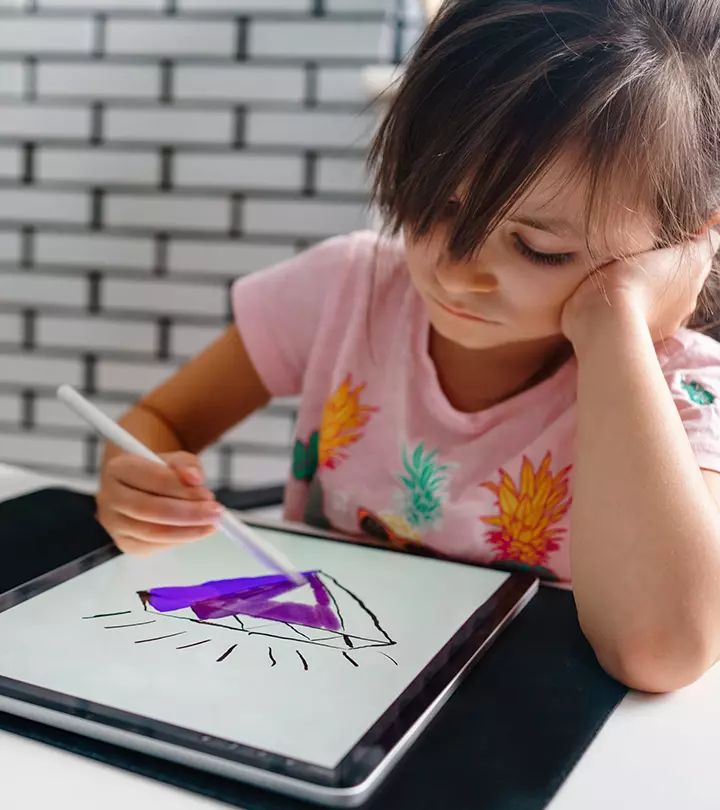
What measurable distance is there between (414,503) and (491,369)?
14cm

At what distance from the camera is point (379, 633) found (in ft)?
1.66

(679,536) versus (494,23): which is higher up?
(494,23)

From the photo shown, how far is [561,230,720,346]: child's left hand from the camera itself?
61 cm

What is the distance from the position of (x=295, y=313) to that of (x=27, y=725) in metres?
0.52

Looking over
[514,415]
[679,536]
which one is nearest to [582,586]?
[679,536]

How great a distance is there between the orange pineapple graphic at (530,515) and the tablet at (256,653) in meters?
0.12

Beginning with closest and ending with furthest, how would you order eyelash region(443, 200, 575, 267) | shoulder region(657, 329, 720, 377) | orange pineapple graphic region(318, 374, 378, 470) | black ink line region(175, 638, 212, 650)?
black ink line region(175, 638, 212, 650), eyelash region(443, 200, 575, 267), shoulder region(657, 329, 720, 377), orange pineapple graphic region(318, 374, 378, 470)

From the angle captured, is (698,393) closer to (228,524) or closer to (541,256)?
(541,256)

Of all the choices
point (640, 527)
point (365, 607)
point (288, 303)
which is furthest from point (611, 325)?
point (288, 303)

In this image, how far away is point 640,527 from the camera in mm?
531

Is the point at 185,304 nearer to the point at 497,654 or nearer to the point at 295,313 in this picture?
the point at 295,313

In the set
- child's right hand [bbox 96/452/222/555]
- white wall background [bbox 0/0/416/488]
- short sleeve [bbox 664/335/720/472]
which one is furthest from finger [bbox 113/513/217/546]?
white wall background [bbox 0/0/416/488]

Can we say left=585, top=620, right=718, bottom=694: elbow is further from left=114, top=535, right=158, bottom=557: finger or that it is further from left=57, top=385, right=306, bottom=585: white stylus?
left=114, top=535, right=158, bottom=557: finger

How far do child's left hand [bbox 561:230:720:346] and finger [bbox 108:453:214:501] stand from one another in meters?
0.30
